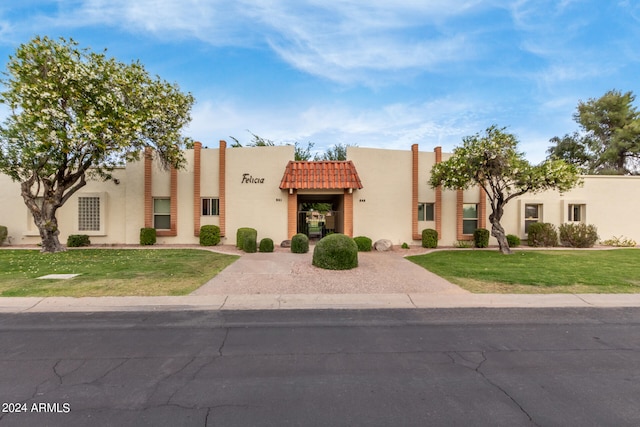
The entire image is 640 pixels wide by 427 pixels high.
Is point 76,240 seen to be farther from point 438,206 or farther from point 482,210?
point 482,210

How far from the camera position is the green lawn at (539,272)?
25.9 feet

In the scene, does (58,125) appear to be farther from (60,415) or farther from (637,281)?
(637,281)

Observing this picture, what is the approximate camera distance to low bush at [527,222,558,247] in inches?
682

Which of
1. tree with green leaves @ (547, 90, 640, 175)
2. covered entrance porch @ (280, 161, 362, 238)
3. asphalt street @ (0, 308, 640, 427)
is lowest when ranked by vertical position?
asphalt street @ (0, 308, 640, 427)

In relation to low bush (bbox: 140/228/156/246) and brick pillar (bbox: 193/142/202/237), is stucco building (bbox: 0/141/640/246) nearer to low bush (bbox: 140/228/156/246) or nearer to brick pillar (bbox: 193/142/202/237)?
brick pillar (bbox: 193/142/202/237)

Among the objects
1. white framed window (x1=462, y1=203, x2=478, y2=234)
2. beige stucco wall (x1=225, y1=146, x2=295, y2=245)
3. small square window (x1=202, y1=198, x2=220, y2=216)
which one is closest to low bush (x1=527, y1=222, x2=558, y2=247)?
white framed window (x1=462, y1=203, x2=478, y2=234)

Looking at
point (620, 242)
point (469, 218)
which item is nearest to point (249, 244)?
point (469, 218)

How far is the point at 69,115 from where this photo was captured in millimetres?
12109

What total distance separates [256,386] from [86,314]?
4.52 metres

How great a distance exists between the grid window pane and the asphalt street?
13367mm

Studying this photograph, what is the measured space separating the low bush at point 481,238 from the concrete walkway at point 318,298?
30.8ft

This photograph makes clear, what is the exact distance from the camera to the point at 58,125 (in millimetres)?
11938

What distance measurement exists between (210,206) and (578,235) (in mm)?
20381

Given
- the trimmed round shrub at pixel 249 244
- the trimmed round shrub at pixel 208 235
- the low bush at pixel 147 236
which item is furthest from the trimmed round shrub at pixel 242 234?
the low bush at pixel 147 236
